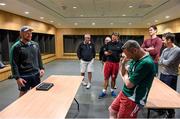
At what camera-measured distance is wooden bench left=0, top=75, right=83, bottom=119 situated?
1733mm

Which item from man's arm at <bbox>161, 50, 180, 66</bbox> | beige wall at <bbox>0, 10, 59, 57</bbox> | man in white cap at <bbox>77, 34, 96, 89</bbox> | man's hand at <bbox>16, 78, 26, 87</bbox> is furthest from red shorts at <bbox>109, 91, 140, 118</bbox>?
beige wall at <bbox>0, 10, 59, 57</bbox>

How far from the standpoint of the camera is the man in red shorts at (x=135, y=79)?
1744 millimetres

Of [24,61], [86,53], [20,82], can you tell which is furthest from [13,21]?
[20,82]

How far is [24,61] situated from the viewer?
284 cm

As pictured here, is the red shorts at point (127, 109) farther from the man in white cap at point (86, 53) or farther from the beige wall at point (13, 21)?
the beige wall at point (13, 21)

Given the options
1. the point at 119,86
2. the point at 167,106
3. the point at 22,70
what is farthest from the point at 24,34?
the point at 119,86

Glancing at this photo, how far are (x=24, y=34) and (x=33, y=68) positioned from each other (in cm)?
54

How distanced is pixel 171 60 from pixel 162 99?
2.44 feet

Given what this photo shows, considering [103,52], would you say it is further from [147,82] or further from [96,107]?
[147,82]

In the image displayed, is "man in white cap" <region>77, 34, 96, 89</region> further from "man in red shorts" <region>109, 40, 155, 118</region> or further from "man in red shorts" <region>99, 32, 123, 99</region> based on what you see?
"man in red shorts" <region>109, 40, 155, 118</region>

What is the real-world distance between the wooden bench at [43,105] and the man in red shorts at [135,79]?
61 centimetres

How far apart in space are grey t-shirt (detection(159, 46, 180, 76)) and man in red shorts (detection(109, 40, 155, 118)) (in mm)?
1179

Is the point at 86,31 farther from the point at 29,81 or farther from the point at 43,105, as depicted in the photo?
the point at 43,105

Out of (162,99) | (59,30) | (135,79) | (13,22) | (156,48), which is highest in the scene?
(59,30)
